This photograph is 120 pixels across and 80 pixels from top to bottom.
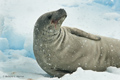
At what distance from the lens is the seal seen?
3.53m

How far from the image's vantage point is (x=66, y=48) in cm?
387

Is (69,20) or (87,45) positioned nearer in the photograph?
(87,45)

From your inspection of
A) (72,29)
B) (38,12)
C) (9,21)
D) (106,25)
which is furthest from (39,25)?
(106,25)

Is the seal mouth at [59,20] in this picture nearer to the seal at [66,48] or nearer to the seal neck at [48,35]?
the seal at [66,48]

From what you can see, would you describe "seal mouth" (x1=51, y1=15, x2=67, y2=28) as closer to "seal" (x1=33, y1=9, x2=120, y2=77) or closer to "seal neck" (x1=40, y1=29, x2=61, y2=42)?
"seal" (x1=33, y1=9, x2=120, y2=77)

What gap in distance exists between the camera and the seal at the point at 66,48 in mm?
3528

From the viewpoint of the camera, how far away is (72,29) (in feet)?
13.7

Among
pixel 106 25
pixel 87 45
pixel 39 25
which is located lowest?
pixel 106 25

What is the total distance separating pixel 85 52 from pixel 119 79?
62.1 inches

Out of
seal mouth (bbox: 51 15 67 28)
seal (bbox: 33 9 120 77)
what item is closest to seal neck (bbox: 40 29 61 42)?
seal (bbox: 33 9 120 77)

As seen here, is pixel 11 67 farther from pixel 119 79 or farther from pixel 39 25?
pixel 119 79

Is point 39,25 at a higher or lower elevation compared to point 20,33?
higher

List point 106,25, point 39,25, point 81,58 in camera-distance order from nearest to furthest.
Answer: point 39,25 → point 81,58 → point 106,25

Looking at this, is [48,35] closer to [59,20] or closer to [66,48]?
[59,20]
